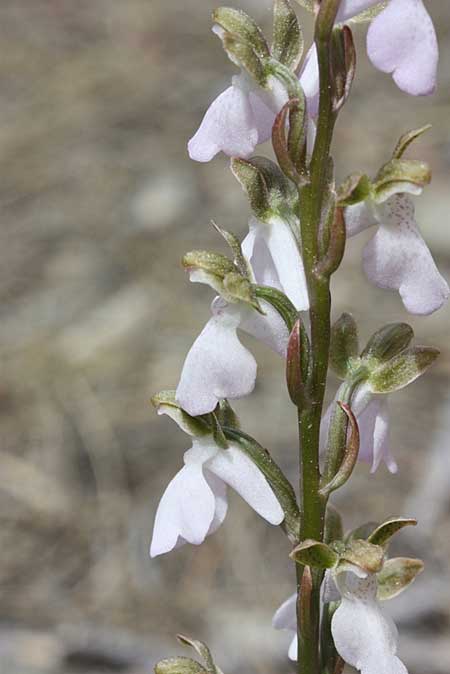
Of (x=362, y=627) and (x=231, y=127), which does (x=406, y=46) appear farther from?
(x=362, y=627)

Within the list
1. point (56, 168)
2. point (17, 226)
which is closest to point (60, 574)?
point (17, 226)

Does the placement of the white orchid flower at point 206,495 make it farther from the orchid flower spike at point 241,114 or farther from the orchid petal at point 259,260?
the orchid flower spike at point 241,114

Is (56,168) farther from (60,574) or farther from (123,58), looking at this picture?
(60,574)

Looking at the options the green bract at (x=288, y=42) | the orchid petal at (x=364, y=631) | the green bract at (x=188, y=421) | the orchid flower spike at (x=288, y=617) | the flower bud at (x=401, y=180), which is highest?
the green bract at (x=288, y=42)

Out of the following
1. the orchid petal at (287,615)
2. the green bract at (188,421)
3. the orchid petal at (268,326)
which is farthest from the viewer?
the orchid petal at (287,615)

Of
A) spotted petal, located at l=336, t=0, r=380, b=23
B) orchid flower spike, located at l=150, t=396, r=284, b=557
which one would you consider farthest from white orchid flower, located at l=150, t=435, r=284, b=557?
spotted petal, located at l=336, t=0, r=380, b=23

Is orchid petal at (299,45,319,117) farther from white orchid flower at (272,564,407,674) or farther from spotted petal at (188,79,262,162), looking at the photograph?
white orchid flower at (272,564,407,674)

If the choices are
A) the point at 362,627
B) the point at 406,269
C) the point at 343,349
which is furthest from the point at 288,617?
the point at 406,269

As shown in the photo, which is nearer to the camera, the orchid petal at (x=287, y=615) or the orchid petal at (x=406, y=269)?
the orchid petal at (x=406, y=269)

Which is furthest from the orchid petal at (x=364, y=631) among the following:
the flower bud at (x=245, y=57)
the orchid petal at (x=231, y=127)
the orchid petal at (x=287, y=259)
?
the flower bud at (x=245, y=57)
